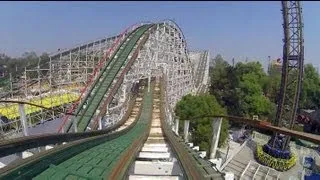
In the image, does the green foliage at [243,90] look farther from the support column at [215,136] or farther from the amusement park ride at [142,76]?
the support column at [215,136]

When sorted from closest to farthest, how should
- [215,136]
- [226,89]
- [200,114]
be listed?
1. [215,136]
2. [200,114]
3. [226,89]

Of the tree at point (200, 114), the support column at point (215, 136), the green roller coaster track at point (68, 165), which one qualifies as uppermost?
the green roller coaster track at point (68, 165)

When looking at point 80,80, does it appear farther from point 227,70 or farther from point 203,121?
point 227,70

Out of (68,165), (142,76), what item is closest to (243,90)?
(142,76)

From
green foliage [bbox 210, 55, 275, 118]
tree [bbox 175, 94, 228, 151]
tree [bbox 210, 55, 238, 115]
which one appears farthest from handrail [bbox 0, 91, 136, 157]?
tree [bbox 210, 55, 238, 115]

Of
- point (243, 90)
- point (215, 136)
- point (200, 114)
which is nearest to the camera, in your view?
point (215, 136)

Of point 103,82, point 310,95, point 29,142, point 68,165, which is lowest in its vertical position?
point 310,95

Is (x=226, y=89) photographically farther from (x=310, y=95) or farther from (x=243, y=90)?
(x=310, y=95)

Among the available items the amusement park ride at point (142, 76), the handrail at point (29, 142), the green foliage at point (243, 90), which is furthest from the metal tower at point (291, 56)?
the handrail at point (29, 142)

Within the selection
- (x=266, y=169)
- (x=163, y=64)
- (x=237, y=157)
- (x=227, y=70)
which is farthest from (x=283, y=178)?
(x=227, y=70)
